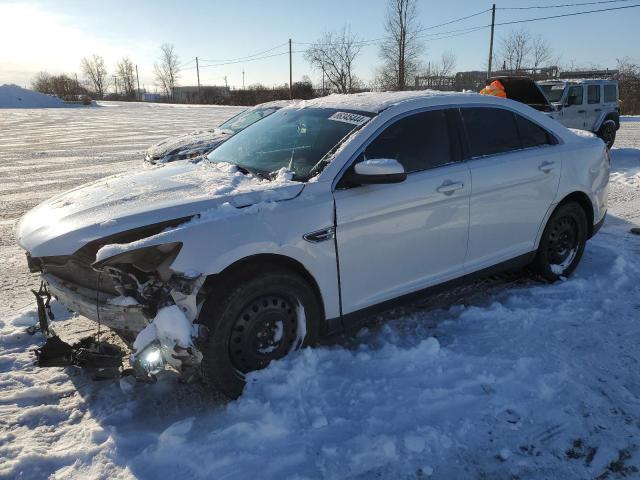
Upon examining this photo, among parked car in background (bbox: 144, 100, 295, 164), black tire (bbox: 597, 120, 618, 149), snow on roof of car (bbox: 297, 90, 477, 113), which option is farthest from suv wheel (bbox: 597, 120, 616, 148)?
snow on roof of car (bbox: 297, 90, 477, 113)

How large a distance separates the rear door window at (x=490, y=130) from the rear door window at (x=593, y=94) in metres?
11.5

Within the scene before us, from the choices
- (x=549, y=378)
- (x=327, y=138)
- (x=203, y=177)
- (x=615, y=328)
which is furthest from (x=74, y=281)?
(x=615, y=328)

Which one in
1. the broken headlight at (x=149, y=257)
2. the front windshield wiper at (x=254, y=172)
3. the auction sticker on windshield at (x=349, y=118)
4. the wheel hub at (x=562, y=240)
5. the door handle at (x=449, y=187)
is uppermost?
the auction sticker on windshield at (x=349, y=118)

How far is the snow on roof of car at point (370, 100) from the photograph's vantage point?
3740mm

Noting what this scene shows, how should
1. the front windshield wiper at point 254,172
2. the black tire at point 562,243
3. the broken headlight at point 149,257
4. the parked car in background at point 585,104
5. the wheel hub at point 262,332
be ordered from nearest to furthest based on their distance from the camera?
the broken headlight at point 149,257
the wheel hub at point 262,332
the front windshield wiper at point 254,172
the black tire at point 562,243
the parked car in background at point 585,104

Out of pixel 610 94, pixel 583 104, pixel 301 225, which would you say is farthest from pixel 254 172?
pixel 610 94

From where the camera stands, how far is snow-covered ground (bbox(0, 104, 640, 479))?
2527 mm

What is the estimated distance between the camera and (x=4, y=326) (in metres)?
3.94

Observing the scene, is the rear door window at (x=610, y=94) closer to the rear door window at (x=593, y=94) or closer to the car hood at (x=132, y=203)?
the rear door window at (x=593, y=94)

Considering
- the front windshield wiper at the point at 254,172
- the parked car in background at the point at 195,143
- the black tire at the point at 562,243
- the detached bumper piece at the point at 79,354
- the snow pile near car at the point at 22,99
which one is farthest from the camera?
the snow pile near car at the point at 22,99

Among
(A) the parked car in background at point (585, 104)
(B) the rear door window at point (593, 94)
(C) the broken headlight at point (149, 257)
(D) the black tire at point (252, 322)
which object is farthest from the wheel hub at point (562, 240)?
(B) the rear door window at point (593, 94)

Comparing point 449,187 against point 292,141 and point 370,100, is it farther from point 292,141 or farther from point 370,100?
point 292,141

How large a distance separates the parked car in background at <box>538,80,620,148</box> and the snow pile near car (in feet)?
192

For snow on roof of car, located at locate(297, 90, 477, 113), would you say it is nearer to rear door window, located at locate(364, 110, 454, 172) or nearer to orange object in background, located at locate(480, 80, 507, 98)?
rear door window, located at locate(364, 110, 454, 172)
